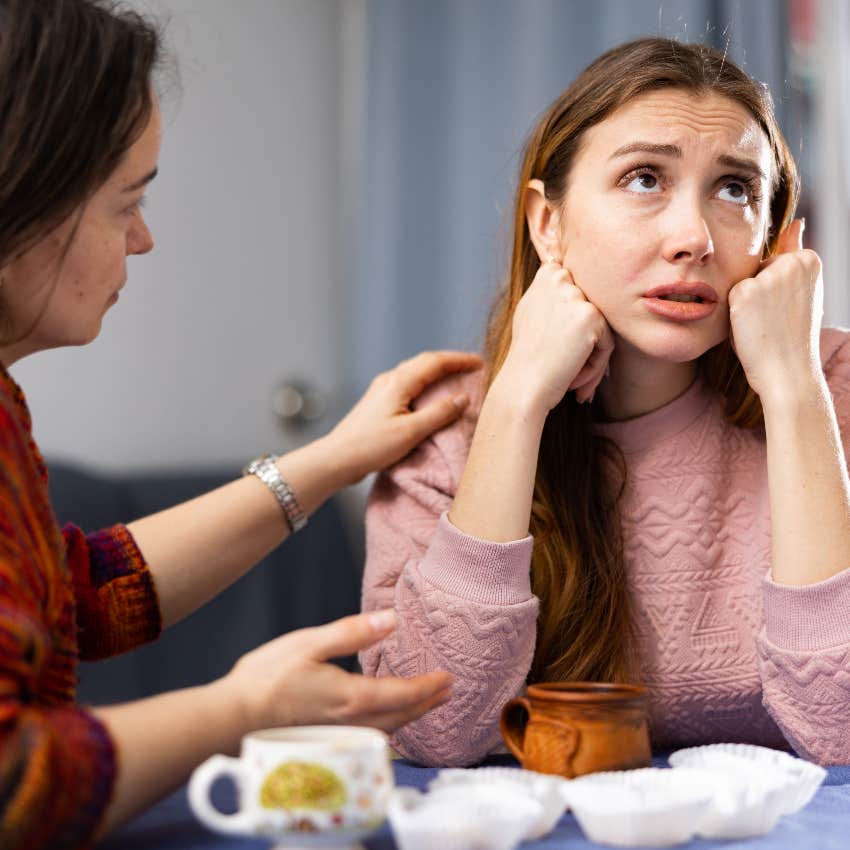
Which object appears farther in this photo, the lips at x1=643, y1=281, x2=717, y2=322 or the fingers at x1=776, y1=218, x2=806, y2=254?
the fingers at x1=776, y1=218, x2=806, y2=254

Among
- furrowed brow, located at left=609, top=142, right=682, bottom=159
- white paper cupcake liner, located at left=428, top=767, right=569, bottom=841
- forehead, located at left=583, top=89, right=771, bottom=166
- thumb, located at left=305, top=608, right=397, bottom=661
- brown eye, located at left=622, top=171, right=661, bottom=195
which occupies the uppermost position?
forehead, located at left=583, top=89, right=771, bottom=166

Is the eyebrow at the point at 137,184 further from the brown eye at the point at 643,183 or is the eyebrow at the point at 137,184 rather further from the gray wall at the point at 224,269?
the gray wall at the point at 224,269

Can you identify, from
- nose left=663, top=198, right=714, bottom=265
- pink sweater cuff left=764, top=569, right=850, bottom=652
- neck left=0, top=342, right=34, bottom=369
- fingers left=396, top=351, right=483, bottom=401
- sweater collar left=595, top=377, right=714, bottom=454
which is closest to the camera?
neck left=0, top=342, right=34, bottom=369

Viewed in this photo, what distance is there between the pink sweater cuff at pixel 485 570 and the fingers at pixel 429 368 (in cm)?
35

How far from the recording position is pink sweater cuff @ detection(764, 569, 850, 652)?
1.08 metres

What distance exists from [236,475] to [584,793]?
6.13ft

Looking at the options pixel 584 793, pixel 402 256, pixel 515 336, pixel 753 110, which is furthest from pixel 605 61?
pixel 402 256

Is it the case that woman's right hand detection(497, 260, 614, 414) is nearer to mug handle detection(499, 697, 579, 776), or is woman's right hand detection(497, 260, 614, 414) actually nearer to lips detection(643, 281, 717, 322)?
lips detection(643, 281, 717, 322)

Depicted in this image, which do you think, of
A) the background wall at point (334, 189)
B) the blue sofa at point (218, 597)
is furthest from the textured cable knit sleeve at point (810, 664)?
the background wall at point (334, 189)

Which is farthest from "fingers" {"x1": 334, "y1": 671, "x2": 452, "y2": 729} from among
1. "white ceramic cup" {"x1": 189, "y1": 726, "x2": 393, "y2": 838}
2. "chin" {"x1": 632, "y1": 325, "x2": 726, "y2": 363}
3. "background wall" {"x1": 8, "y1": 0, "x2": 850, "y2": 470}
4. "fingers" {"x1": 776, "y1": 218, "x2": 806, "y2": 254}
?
"background wall" {"x1": 8, "y1": 0, "x2": 850, "y2": 470}

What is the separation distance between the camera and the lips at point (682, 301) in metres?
1.21

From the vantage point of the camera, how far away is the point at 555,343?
1205 mm

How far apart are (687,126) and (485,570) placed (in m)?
0.53

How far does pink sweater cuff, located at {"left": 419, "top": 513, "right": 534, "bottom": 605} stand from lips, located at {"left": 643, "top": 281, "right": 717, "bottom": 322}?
0.29 metres
